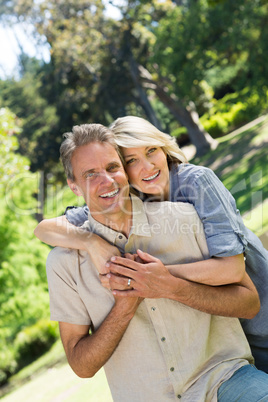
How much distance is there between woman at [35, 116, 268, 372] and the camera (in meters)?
2.33

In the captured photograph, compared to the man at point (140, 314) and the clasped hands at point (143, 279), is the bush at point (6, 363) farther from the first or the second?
the clasped hands at point (143, 279)

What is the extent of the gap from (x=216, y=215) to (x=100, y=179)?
646 millimetres

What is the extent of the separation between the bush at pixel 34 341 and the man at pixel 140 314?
1212 cm

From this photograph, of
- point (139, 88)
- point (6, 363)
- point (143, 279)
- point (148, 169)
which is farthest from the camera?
point (139, 88)

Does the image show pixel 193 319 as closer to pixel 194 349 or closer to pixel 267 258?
pixel 194 349

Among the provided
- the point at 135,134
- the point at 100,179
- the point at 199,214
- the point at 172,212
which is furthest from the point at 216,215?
the point at 135,134

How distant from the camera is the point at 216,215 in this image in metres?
2.40

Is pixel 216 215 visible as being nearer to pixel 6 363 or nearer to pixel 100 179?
pixel 100 179

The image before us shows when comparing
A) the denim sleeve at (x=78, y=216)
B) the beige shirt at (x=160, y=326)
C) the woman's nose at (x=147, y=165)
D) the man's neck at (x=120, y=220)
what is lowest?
the beige shirt at (x=160, y=326)

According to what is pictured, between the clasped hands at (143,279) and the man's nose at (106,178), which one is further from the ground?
the man's nose at (106,178)

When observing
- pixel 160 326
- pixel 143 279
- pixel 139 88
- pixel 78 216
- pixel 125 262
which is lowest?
pixel 160 326

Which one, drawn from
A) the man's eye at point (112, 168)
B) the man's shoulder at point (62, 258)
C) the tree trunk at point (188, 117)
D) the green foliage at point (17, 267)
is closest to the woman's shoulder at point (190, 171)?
the man's eye at point (112, 168)

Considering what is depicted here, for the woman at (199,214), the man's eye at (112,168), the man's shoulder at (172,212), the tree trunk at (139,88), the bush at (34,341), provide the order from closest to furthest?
the woman at (199,214) → the man's shoulder at (172,212) → the man's eye at (112,168) → the bush at (34,341) → the tree trunk at (139,88)

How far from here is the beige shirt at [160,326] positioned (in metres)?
2.25
